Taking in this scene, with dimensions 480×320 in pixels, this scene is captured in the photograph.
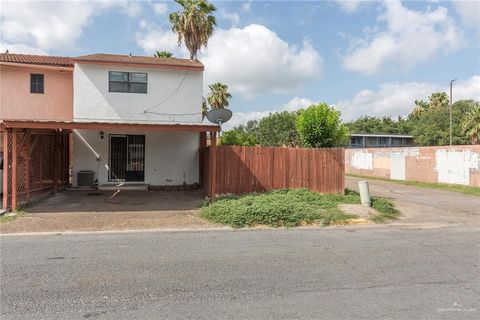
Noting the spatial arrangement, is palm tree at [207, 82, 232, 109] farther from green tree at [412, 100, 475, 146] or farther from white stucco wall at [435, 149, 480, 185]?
green tree at [412, 100, 475, 146]

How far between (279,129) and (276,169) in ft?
158

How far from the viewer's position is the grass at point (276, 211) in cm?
1023

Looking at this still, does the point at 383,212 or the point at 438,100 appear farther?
the point at 438,100

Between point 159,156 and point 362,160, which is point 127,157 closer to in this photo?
point 159,156

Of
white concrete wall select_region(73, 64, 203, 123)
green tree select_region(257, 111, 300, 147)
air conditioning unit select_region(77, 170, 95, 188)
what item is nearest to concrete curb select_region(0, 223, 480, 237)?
air conditioning unit select_region(77, 170, 95, 188)

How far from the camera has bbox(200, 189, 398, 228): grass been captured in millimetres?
10234

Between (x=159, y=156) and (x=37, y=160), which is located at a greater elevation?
(x=159, y=156)

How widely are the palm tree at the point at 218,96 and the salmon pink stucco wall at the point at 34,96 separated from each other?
2326 cm

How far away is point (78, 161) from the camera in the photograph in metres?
16.6

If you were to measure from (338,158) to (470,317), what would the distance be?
428 inches

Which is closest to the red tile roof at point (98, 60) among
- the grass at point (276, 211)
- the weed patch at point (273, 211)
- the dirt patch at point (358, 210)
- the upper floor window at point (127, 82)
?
the upper floor window at point (127, 82)

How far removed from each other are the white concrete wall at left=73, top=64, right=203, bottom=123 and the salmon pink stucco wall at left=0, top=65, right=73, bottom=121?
6.07ft

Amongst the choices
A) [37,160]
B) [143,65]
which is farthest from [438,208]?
[37,160]

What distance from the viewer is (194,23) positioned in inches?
998
